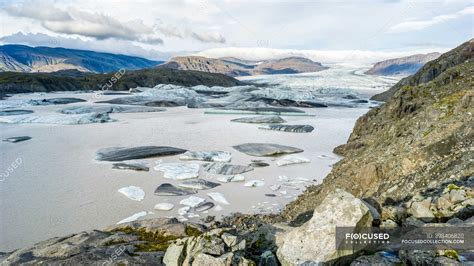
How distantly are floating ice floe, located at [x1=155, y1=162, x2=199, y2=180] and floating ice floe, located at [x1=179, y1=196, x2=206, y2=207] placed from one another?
8.52ft

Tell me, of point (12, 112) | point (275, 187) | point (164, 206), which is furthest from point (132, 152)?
point (12, 112)

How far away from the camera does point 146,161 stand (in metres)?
18.9

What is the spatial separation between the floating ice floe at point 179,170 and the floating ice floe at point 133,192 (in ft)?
6.50

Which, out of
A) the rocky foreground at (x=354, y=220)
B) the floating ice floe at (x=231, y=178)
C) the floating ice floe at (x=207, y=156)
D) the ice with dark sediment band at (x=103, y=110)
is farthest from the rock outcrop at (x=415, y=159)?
the ice with dark sediment band at (x=103, y=110)

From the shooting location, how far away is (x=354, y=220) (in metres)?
4.55

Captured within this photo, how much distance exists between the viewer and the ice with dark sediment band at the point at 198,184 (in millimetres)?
14633

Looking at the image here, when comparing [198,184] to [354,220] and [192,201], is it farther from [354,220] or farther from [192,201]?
[354,220]

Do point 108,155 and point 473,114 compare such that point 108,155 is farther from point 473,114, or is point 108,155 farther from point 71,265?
point 473,114

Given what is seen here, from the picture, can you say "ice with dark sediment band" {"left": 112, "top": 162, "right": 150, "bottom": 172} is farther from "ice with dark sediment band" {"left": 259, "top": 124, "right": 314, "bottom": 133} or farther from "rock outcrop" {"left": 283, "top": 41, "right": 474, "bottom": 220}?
"ice with dark sediment band" {"left": 259, "top": 124, "right": 314, "bottom": 133}

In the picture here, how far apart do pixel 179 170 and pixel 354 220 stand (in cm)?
1278

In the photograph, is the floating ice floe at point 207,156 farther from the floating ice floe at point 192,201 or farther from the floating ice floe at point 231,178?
the floating ice floe at point 192,201

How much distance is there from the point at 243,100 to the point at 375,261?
176 ft

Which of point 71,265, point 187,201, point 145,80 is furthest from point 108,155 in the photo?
point 145,80

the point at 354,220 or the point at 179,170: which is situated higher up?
the point at 354,220
